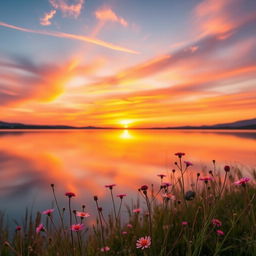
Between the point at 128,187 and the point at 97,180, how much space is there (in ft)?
7.77

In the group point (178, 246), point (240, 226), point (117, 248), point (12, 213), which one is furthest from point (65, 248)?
point (12, 213)

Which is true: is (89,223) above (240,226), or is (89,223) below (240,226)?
below

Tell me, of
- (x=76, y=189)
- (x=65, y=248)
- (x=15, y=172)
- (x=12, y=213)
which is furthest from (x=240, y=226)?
(x=15, y=172)

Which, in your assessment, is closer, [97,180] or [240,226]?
[240,226]

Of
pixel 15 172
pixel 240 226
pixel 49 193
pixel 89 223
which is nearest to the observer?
pixel 240 226

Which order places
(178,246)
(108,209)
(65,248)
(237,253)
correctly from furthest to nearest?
(108,209)
(178,246)
(237,253)
(65,248)

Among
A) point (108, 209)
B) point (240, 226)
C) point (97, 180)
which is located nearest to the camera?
point (240, 226)

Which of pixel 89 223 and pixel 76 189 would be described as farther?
pixel 76 189

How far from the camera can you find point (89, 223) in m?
6.71

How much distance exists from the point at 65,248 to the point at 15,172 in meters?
14.6

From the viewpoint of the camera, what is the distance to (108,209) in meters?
8.09

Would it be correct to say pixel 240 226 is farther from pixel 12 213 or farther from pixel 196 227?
pixel 12 213

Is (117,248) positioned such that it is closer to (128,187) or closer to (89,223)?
(89,223)

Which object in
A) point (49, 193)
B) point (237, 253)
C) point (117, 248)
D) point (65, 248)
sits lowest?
point (49, 193)
